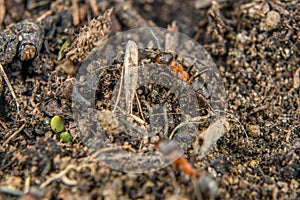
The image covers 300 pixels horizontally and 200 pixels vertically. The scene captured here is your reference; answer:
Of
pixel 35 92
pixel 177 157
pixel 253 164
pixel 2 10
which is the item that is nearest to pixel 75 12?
pixel 2 10

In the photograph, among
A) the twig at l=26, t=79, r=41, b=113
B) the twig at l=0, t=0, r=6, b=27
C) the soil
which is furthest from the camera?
the twig at l=0, t=0, r=6, b=27

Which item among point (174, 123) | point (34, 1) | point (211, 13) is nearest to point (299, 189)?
point (174, 123)

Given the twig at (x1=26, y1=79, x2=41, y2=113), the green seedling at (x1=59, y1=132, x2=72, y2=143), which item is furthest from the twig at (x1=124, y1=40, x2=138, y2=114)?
the twig at (x1=26, y1=79, x2=41, y2=113)

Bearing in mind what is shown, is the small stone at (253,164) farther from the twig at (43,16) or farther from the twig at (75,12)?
the twig at (43,16)

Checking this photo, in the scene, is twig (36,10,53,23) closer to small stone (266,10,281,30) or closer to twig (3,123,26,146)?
twig (3,123,26,146)

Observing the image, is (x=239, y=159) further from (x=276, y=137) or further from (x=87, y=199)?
(x=87, y=199)

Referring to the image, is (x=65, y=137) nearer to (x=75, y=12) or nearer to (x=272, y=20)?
(x=75, y=12)
